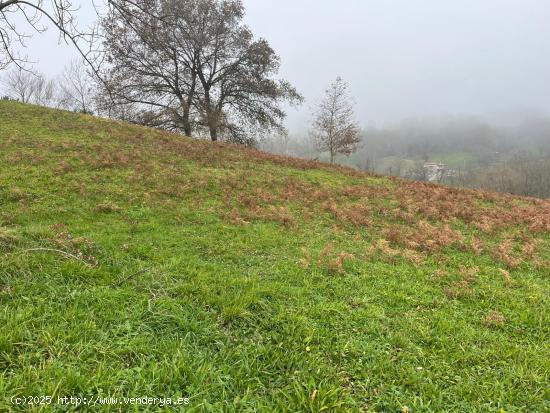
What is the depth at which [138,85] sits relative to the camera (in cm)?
2441

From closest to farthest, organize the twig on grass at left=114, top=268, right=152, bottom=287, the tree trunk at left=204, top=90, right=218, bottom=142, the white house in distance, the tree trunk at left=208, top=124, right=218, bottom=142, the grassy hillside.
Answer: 1. the grassy hillside
2. the twig on grass at left=114, top=268, right=152, bottom=287
3. the tree trunk at left=204, top=90, right=218, bottom=142
4. the tree trunk at left=208, top=124, right=218, bottom=142
5. the white house in distance

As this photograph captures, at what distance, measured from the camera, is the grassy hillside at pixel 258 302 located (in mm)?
3145

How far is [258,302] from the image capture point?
4578mm

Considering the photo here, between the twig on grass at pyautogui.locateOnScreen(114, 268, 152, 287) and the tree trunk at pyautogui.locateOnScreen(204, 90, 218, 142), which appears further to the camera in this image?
the tree trunk at pyautogui.locateOnScreen(204, 90, 218, 142)

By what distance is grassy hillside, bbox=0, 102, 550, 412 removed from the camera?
314 centimetres

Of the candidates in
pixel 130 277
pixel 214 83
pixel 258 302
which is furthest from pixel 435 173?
pixel 130 277

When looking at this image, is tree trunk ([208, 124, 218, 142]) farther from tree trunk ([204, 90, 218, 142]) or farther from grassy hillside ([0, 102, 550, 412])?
grassy hillside ([0, 102, 550, 412])

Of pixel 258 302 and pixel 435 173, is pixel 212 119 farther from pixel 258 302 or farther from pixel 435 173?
pixel 435 173

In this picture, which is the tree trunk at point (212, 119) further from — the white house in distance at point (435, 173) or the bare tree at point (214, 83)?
the white house in distance at point (435, 173)

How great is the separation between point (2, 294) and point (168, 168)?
9.59 meters

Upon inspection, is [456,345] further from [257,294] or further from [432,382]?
[257,294]

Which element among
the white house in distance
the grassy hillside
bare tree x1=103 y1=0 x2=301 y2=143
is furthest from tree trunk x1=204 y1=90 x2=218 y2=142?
the white house in distance

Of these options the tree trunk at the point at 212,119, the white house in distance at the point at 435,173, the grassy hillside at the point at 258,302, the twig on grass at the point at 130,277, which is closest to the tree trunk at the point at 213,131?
the tree trunk at the point at 212,119

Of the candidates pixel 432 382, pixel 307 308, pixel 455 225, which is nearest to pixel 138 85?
pixel 455 225
